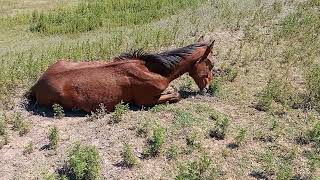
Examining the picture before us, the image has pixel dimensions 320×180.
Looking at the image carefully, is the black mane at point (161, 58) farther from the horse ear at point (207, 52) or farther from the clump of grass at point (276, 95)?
the clump of grass at point (276, 95)

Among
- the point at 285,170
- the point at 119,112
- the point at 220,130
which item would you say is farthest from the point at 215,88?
the point at 285,170

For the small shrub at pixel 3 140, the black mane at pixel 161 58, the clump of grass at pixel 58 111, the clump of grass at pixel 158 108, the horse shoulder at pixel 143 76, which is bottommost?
the small shrub at pixel 3 140

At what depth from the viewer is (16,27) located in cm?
1777

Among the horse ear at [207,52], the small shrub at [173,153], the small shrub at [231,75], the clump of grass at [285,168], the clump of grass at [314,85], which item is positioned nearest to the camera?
the clump of grass at [285,168]

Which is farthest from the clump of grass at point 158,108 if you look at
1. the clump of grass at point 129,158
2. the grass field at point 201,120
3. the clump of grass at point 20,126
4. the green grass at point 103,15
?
the green grass at point 103,15

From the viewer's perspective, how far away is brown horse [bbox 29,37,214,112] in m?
9.16

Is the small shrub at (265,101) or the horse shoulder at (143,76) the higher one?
the horse shoulder at (143,76)

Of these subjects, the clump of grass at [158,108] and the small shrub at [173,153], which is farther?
the clump of grass at [158,108]

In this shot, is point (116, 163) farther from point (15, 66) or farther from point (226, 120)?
point (15, 66)

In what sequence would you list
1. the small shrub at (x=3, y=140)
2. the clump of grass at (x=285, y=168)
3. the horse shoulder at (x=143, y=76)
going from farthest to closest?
the horse shoulder at (x=143, y=76) < the small shrub at (x=3, y=140) < the clump of grass at (x=285, y=168)

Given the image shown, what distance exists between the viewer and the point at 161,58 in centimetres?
949

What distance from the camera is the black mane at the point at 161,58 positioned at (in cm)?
950

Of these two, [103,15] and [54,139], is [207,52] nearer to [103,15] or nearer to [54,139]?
[54,139]

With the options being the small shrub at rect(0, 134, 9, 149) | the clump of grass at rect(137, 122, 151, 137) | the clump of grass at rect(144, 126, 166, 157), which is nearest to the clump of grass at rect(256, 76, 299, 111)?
the clump of grass at rect(137, 122, 151, 137)
